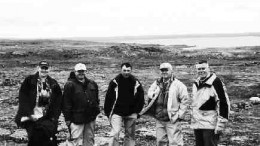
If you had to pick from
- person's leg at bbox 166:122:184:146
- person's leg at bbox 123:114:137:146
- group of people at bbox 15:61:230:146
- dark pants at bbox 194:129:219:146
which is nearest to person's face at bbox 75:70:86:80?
group of people at bbox 15:61:230:146

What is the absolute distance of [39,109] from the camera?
23.7 feet

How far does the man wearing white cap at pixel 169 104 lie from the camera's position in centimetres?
797

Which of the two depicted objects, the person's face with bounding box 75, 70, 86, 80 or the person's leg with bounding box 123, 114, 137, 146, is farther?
the person's leg with bounding box 123, 114, 137, 146

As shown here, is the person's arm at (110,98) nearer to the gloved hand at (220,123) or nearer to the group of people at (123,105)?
the group of people at (123,105)

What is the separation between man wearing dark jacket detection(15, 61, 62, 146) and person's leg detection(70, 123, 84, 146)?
88 cm

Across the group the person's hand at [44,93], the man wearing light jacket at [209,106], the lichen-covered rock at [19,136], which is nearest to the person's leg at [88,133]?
the person's hand at [44,93]

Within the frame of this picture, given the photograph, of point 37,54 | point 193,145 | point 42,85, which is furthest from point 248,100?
point 37,54

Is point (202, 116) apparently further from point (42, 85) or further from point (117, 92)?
point (42, 85)

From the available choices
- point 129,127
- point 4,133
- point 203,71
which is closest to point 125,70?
point 129,127

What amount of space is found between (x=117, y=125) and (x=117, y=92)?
717mm

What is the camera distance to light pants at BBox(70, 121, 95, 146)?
8.22m

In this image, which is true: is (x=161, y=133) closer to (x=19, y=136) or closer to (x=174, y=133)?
(x=174, y=133)

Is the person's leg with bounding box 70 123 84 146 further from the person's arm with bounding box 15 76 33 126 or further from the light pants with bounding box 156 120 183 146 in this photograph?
the light pants with bounding box 156 120 183 146

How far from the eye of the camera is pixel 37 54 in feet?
137
